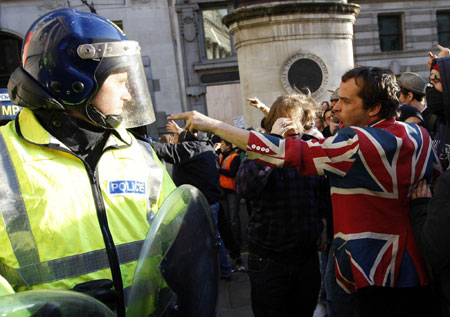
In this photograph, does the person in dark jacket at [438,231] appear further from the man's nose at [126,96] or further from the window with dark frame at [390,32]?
the window with dark frame at [390,32]

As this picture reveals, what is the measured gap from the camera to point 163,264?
109 cm

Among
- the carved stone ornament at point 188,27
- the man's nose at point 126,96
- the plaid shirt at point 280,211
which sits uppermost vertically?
the carved stone ornament at point 188,27

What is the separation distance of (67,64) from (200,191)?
2.17ft

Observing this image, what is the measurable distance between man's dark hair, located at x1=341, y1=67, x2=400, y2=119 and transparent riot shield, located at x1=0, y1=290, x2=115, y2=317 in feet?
5.43

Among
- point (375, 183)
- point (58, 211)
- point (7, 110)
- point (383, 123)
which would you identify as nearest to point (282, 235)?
point (375, 183)

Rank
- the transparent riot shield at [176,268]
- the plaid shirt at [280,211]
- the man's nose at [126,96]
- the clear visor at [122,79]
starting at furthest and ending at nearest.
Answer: the plaid shirt at [280,211] → the man's nose at [126,96] → the clear visor at [122,79] → the transparent riot shield at [176,268]

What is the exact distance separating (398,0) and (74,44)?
19.8m

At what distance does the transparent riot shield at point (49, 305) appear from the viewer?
807 millimetres

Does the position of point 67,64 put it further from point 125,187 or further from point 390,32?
point 390,32

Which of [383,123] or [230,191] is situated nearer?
[383,123]

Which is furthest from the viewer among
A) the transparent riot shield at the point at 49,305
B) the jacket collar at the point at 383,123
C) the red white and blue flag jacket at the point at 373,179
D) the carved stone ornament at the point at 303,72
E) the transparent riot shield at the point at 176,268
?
the carved stone ornament at the point at 303,72

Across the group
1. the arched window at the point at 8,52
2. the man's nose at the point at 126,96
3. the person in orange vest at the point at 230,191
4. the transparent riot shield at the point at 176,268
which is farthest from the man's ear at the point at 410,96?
the arched window at the point at 8,52

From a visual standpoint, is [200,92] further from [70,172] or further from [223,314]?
[70,172]

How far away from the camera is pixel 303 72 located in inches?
280
